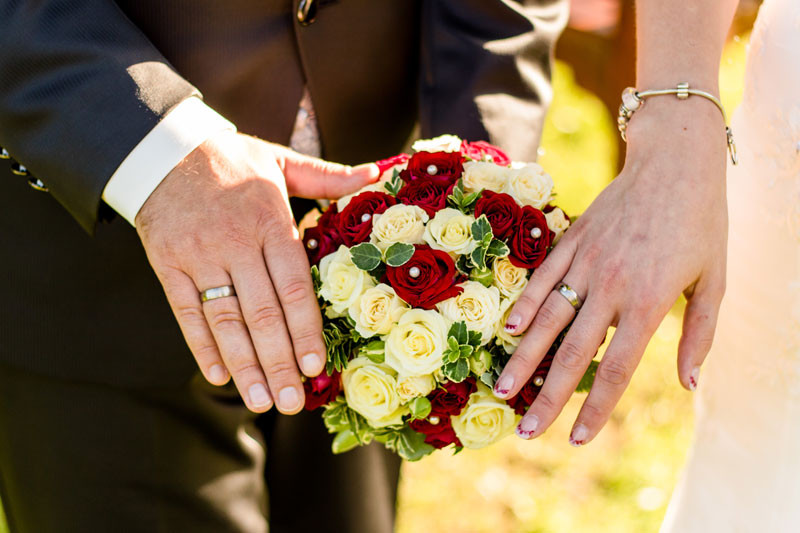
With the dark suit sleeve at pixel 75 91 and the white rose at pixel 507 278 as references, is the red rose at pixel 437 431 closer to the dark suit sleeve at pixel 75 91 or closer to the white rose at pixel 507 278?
the white rose at pixel 507 278

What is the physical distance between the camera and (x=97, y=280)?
1452 mm

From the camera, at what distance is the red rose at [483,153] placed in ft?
4.50

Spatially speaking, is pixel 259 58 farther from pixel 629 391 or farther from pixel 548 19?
pixel 629 391

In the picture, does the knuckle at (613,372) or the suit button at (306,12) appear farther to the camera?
the suit button at (306,12)

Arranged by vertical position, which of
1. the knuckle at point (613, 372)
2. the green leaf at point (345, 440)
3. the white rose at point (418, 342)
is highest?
the white rose at point (418, 342)

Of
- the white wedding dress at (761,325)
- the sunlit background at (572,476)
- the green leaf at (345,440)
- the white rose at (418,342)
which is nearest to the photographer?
the white rose at (418,342)

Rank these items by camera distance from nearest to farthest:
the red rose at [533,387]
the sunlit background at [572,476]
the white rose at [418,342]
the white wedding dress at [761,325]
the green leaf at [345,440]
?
1. the white rose at [418,342]
2. the red rose at [533,387]
3. the green leaf at [345,440]
4. the white wedding dress at [761,325]
5. the sunlit background at [572,476]

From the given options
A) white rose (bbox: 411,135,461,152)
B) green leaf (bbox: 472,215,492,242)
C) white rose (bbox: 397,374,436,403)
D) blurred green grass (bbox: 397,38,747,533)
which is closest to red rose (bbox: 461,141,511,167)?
white rose (bbox: 411,135,461,152)

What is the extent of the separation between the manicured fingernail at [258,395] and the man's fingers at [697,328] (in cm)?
72

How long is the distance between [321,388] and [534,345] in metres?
0.37

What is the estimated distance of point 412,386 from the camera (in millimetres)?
1157

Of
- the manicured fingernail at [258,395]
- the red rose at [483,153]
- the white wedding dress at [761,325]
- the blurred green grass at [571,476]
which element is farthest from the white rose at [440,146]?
the blurred green grass at [571,476]

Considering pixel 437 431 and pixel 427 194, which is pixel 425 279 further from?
pixel 437 431

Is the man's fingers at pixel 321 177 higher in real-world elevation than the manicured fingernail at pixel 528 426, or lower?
higher
